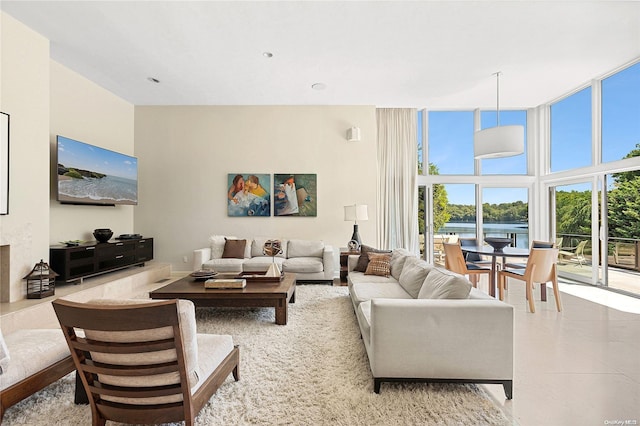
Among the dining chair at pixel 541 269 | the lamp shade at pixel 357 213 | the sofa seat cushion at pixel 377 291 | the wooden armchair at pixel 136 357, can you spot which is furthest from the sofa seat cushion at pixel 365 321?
the lamp shade at pixel 357 213

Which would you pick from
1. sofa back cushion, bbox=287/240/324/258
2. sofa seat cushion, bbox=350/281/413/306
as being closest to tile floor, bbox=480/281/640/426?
sofa seat cushion, bbox=350/281/413/306

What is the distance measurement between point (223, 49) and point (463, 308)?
3982 millimetres

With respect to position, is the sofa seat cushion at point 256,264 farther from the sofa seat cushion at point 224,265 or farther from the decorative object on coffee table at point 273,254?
the decorative object on coffee table at point 273,254

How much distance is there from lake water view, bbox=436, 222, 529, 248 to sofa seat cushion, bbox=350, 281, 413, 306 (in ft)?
12.5

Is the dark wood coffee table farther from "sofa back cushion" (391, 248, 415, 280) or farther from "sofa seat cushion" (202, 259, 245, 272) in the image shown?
"sofa seat cushion" (202, 259, 245, 272)

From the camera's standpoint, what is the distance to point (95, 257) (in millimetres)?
4410

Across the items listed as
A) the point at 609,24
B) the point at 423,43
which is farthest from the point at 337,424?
the point at 609,24

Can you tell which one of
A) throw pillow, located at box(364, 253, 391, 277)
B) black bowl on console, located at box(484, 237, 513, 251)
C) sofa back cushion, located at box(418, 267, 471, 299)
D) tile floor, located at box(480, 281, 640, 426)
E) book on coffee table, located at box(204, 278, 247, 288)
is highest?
black bowl on console, located at box(484, 237, 513, 251)

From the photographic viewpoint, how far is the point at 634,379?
2.30 m

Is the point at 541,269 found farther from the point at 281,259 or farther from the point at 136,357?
the point at 136,357

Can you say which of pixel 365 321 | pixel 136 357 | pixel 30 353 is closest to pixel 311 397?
pixel 365 321

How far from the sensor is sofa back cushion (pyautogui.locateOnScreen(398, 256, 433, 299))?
2947 mm

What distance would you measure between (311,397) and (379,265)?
2259mm

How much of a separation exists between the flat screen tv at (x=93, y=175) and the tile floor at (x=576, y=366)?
5317mm
